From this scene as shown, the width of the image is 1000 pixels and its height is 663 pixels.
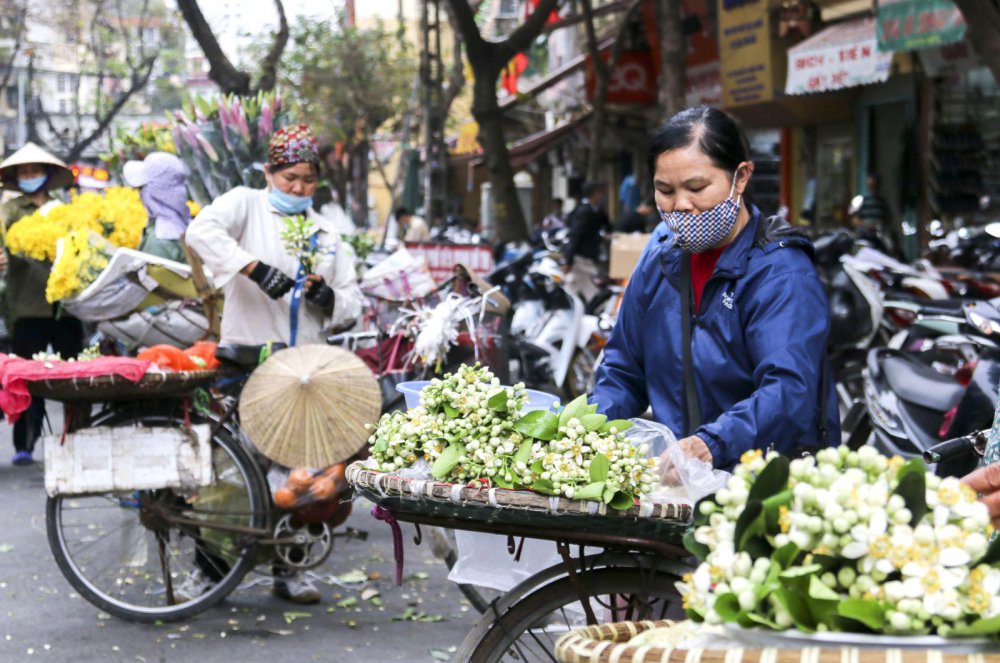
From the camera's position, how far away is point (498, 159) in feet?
59.8

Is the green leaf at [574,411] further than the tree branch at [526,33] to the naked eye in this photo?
No

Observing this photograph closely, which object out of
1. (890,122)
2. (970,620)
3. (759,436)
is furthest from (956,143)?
(970,620)

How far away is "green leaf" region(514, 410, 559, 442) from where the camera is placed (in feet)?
9.57

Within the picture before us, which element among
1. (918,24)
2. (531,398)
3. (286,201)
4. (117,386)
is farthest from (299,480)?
(918,24)

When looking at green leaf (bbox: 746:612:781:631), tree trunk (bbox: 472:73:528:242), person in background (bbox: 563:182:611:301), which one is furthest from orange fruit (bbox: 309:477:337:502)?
tree trunk (bbox: 472:73:528:242)

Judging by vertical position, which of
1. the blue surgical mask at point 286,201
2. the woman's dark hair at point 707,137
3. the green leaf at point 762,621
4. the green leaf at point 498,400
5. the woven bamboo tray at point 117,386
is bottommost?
the woven bamboo tray at point 117,386

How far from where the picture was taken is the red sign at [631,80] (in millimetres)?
21562

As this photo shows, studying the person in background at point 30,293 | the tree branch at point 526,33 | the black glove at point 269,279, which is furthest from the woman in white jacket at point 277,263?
the tree branch at point 526,33

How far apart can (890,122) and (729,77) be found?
6.97 feet

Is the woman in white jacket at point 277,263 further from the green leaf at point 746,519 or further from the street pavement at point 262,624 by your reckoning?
the green leaf at point 746,519

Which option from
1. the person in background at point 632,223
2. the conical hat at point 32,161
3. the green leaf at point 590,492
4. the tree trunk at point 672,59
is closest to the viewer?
the green leaf at point 590,492

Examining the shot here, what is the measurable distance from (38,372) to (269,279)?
1.05 meters

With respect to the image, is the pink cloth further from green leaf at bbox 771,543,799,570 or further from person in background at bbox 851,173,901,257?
person in background at bbox 851,173,901,257

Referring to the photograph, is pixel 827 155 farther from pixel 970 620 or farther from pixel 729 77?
pixel 970 620
